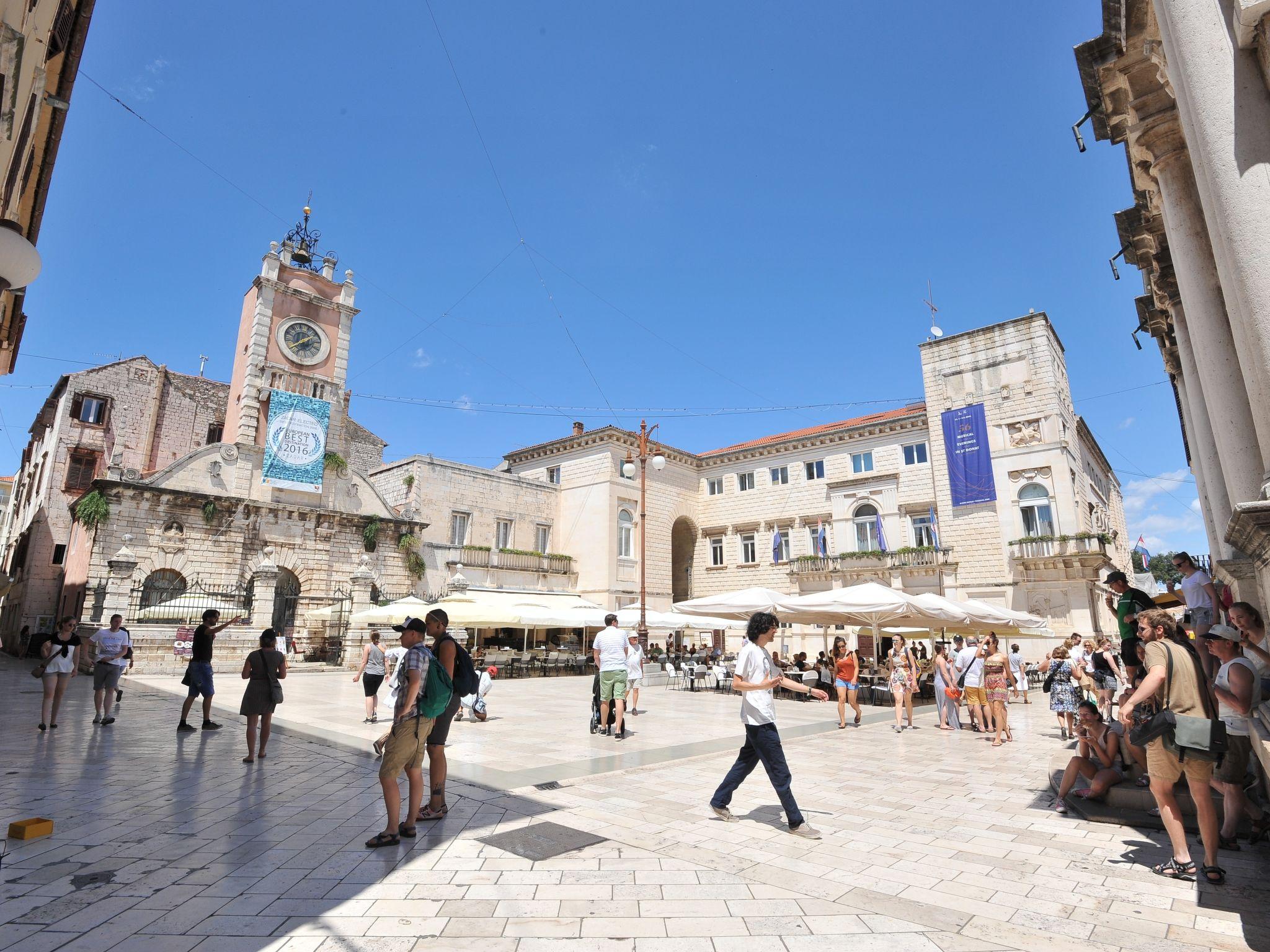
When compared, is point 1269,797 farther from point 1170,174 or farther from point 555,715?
point 555,715

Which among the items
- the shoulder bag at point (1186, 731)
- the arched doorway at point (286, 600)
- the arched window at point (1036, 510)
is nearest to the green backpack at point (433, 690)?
the shoulder bag at point (1186, 731)

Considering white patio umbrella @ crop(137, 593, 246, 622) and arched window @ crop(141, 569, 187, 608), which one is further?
arched window @ crop(141, 569, 187, 608)

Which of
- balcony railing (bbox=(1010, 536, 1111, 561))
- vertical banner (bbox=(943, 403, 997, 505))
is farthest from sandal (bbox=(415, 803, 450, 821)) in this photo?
vertical banner (bbox=(943, 403, 997, 505))

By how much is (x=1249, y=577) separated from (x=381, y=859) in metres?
6.97

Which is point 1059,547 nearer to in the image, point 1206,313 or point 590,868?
point 1206,313

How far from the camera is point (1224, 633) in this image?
4.20m

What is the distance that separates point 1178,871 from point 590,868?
3.63 metres

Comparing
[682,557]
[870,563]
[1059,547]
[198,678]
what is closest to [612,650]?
[198,678]

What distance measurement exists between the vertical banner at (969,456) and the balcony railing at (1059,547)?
8.04 ft

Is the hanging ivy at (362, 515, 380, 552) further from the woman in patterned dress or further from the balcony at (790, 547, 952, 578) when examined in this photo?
the woman in patterned dress

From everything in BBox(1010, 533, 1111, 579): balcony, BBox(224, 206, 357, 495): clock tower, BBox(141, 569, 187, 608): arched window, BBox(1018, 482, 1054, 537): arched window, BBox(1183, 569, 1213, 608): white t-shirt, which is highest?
BBox(224, 206, 357, 495): clock tower

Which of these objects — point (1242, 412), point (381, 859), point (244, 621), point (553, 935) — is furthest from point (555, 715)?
point (244, 621)

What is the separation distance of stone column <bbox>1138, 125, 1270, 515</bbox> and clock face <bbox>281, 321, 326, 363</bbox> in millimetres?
27260

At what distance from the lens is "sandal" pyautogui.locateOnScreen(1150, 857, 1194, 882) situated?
4.20 metres
